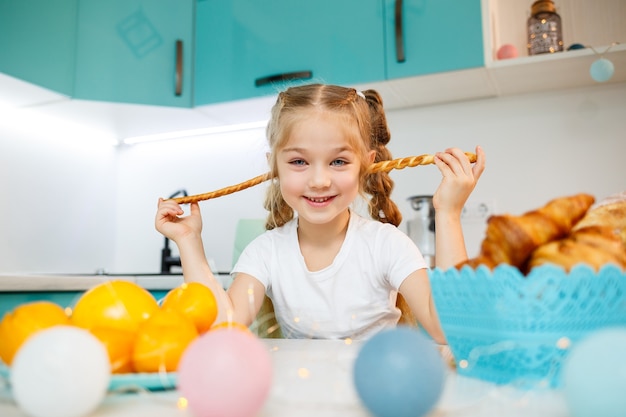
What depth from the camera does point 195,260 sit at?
1135mm

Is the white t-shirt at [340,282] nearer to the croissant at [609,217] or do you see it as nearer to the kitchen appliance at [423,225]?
the croissant at [609,217]

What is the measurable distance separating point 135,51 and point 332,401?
2.11 meters

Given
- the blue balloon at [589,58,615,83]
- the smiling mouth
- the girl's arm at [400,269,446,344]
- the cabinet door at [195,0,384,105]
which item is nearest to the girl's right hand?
the smiling mouth

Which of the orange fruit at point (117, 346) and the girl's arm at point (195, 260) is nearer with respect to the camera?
the orange fruit at point (117, 346)

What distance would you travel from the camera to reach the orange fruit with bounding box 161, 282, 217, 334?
496 mm

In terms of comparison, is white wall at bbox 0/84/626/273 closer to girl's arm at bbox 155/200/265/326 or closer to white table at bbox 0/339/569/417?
A: girl's arm at bbox 155/200/265/326

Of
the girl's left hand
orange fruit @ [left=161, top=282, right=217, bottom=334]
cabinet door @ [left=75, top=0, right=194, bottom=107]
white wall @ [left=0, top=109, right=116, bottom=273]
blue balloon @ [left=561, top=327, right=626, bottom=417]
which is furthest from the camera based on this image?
white wall @ [left=0, top=109, right=116, bottom=273]

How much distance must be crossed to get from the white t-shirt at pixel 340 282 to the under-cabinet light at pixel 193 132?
4.20ft

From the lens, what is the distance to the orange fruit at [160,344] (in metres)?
0.41

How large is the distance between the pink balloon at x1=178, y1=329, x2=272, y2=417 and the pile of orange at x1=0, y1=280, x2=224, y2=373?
89 mm

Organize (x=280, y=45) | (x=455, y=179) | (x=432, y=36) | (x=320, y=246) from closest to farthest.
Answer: (x=455, y=179), (x=320, y=246), (x=432, y=36), (x=280, y=45)

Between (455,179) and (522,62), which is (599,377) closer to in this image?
(455,179)

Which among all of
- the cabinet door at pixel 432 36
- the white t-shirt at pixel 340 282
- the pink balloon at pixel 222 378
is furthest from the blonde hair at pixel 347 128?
the pink balloon at pixel 222 378

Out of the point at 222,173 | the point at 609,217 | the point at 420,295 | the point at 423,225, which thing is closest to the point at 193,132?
the point at 222,173
